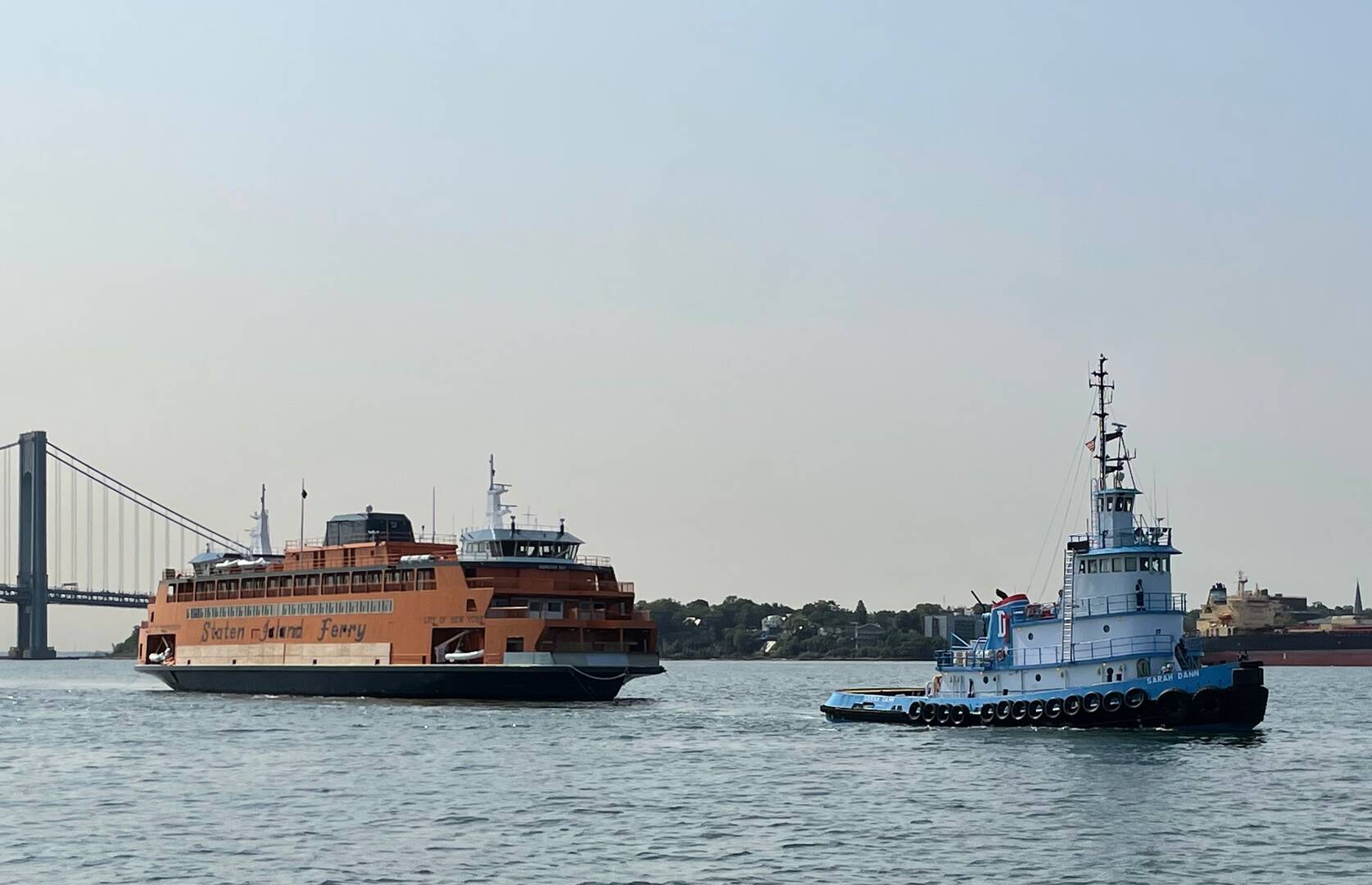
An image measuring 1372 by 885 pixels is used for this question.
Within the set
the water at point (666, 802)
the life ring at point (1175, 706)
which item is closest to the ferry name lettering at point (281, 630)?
the water at point (666, 802)

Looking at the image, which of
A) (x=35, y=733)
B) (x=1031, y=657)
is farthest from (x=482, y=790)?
(x=35, y=733)

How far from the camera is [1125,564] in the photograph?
55.7m

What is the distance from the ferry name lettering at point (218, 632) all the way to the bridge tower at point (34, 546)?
91658 millimetres

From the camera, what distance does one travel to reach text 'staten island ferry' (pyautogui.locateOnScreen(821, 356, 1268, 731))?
5503 cm

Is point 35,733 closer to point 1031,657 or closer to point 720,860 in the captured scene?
point 1031,657

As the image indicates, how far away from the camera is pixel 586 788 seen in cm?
4306

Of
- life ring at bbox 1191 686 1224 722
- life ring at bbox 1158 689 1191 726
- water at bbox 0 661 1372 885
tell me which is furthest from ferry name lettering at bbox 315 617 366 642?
life ring at bbox 1191 686 1224 722

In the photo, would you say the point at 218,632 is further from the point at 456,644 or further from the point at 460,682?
the point at 460,682

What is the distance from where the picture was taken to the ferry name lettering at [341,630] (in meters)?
81.1

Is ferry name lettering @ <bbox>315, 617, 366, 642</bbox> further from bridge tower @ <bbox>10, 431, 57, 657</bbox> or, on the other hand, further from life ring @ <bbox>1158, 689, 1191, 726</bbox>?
bridge tower @ <bbox>10, 431, 57, 657</bbox>

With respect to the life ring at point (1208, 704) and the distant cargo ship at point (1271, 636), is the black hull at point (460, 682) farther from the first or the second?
the distant cargo ship at point (1271, 636)

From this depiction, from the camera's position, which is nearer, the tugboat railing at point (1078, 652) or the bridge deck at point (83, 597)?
the tugboat railing at point (1078, 652)

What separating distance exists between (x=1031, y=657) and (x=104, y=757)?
28.7 meters

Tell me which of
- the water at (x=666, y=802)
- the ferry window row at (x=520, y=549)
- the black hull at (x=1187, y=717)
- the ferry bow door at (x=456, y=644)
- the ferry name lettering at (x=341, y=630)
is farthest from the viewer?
the ferry name lettering at (x=341, y=630)
